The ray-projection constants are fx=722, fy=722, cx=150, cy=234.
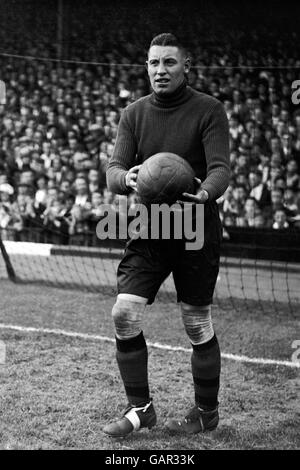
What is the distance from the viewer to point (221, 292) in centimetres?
903

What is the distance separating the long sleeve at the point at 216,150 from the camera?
375cm

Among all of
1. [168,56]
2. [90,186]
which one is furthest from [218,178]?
[90,186]

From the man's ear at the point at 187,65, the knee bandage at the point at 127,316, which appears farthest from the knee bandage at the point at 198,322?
the man's ear at the point at 187,65

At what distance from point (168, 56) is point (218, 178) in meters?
0.72

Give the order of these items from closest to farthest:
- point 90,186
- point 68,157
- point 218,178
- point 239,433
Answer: point 218,178 < point 239,433 < point 90,186 < point 68,157

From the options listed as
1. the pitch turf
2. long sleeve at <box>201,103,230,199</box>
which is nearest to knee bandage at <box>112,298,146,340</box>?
the pitch turf

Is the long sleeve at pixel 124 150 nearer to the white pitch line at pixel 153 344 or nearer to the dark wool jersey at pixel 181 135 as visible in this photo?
the dark wool jersey at pixel 181 135

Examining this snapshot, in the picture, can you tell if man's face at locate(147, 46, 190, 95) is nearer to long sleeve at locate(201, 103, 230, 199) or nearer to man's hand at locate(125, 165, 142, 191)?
long sleeve at locate(201, 103, 230, 199)

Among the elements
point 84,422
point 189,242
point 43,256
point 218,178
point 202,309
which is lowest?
point 43,256

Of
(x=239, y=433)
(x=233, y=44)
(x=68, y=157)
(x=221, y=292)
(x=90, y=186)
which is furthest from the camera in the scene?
(x=233, y=44)

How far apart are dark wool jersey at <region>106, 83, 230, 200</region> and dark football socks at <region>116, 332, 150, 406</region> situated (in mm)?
834

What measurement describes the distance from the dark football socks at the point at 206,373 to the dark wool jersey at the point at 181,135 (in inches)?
34.8

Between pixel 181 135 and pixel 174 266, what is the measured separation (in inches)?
28.1

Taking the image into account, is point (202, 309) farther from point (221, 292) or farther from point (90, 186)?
point (90, 186)
